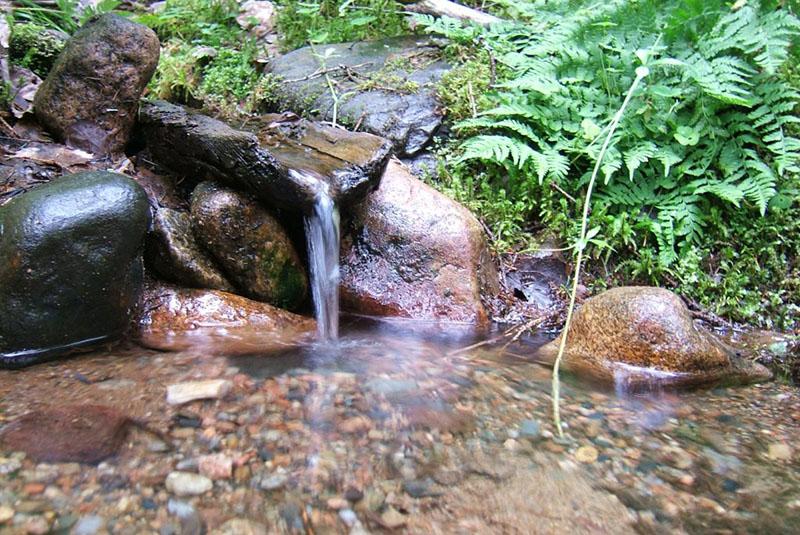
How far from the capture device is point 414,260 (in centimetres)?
366

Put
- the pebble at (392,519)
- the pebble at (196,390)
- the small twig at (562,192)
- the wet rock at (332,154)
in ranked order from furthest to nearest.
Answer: the small twig at (562,192) → the wet rock at (332,154) → the pebble at (196,390) → the pebble at (392,519)

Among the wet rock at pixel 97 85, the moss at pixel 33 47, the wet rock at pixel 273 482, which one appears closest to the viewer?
the wet rock at pixel 273 482

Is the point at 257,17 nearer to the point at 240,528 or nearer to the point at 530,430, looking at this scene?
the point at 530,430

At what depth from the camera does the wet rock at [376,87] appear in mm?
4578

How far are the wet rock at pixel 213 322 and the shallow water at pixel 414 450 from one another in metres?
0.21

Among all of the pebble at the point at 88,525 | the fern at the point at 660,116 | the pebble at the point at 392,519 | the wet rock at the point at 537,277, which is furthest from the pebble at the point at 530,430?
the fern at the point at 660,116

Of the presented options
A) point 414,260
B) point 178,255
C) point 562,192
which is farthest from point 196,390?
point 562,192

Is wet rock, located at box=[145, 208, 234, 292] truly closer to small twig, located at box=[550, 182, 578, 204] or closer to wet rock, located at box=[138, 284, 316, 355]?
wet rock, located at box=[138, 284, 316, 355]

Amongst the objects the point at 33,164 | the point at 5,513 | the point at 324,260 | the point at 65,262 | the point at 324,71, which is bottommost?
the point at 5,513

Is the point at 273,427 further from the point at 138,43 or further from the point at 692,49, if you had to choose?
the point at 692,49

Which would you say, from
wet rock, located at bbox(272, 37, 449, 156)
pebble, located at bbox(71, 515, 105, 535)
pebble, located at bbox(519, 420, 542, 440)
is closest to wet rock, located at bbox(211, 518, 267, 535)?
pebble, located at bbox(71, 515, 105, 535)

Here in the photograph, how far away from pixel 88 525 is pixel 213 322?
5.96 ft

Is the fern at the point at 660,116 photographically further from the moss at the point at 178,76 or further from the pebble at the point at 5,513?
the pebble at the point at 5,513

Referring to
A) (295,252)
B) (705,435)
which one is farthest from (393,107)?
(705,435)
